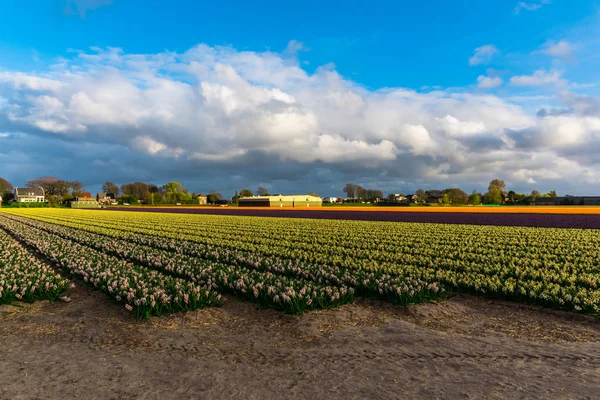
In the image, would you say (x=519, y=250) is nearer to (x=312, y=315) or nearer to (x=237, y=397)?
(x=312, y=315)

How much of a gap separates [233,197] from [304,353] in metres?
149

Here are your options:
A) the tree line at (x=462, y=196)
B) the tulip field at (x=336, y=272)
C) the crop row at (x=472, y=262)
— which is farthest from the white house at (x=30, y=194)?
the crop row at (x=472, y=262)

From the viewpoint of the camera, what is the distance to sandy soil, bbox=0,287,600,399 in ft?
15.2

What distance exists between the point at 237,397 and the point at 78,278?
946 centimetres

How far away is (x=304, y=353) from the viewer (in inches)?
229

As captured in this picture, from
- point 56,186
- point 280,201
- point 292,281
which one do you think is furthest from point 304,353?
point 56,186

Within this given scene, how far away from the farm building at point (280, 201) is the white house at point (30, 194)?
83410 millimetres

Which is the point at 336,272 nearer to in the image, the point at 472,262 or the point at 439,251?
the point at 472,262

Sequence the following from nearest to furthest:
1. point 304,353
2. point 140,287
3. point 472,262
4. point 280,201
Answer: point 304,353 → point 140,287 → point 472,262 → point 280,201

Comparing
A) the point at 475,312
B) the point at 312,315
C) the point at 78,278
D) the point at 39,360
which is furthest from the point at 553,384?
the point at 78,278

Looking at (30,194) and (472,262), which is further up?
(30,194)

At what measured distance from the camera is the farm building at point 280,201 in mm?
111975

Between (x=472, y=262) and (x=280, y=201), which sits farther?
(x=280, y=201)

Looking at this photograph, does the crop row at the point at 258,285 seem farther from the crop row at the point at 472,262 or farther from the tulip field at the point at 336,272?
the crop row at the point at 472,262
